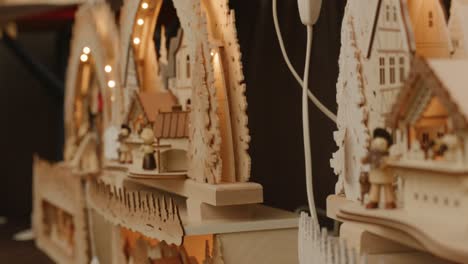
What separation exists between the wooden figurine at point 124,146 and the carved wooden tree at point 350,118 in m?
1.67

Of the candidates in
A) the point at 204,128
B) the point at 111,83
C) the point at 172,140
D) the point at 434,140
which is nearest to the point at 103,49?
the point at 111,83

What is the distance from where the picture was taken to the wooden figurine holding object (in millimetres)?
1521

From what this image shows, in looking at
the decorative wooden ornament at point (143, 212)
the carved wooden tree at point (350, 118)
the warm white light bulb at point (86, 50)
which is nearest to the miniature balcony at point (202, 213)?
the decorative wooden ornament at point (143, 212)

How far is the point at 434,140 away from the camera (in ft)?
4.67

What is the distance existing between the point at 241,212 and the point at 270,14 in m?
0.78

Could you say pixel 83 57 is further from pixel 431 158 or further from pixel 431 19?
pixel 431 158

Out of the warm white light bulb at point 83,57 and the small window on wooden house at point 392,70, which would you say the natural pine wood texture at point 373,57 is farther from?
the warm white light bulb at point 83,57

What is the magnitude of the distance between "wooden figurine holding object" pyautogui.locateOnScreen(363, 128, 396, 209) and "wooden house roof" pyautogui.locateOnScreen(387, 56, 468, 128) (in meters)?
0.07

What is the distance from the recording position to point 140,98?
327cm

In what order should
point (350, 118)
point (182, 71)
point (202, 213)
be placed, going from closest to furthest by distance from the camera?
point (350, 118), point (202, 213), point (182, 71)

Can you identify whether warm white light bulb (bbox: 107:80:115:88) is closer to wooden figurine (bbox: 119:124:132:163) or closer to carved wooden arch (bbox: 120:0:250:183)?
wooden figurine (bbox: 119:124:132:163)

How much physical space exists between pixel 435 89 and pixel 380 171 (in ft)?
0.80

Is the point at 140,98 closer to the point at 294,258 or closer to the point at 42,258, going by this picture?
the point at 294,258

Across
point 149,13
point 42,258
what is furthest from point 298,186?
point 42,258
